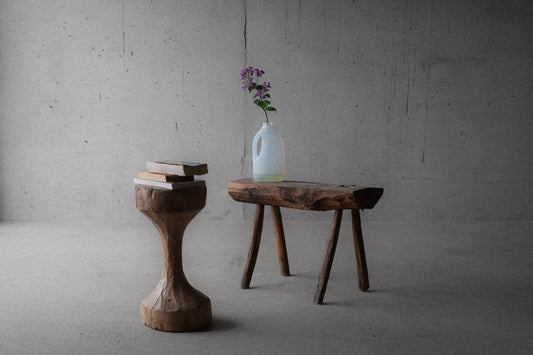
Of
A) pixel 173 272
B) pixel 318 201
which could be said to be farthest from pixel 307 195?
pixel 173 272

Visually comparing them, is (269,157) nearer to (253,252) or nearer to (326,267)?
(253,252)

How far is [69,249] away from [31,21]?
1876mm

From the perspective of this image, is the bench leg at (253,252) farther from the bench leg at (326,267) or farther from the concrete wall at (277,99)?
the concrete wall at (277,99)

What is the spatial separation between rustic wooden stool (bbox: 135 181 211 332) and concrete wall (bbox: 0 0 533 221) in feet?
7.03

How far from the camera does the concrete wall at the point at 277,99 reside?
3939mm

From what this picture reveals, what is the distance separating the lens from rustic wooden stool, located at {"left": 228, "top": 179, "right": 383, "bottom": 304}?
212 centimetres

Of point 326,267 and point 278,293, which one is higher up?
point 326,267

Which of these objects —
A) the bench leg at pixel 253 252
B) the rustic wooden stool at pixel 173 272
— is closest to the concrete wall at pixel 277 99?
the bench leg at pixel 253 252

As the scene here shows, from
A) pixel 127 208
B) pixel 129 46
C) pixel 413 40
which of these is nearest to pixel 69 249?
pixel 127 208

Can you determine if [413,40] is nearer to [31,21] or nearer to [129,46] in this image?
[129,46]

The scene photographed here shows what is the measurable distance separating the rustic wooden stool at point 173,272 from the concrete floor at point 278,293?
0.05m

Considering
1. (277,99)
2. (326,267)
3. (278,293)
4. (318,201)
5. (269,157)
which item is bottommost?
(278,293)

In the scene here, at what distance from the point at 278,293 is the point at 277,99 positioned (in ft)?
6.66

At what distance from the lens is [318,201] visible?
216cm
